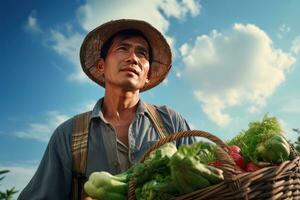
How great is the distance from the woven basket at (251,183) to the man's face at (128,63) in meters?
2.01

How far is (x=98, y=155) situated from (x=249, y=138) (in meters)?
1.87

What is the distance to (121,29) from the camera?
17.2 feet

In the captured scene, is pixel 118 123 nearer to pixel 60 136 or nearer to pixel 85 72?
pixel 60 136

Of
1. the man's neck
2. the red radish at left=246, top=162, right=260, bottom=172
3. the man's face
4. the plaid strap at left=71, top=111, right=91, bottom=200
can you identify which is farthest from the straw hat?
the red radish at left=246, top=162, right=260, bottom=172

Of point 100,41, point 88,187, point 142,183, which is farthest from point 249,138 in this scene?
point 100,41

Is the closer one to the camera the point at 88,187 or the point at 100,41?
the point at 88,187

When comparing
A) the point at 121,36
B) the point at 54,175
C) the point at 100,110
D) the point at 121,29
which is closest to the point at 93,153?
the point at 54,175

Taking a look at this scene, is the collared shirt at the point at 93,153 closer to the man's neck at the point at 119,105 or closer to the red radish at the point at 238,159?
the man's neck at the point at 119,105

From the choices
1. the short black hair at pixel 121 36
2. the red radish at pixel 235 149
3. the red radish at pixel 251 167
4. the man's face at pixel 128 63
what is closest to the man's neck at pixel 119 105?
the man's face at pixel 128 63

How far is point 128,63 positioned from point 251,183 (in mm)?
2582

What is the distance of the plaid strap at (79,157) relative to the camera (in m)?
4.53

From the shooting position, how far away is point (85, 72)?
570cm

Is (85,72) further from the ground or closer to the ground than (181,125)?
further from the ground

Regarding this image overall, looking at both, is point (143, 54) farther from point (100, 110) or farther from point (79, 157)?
point (79, 157)
